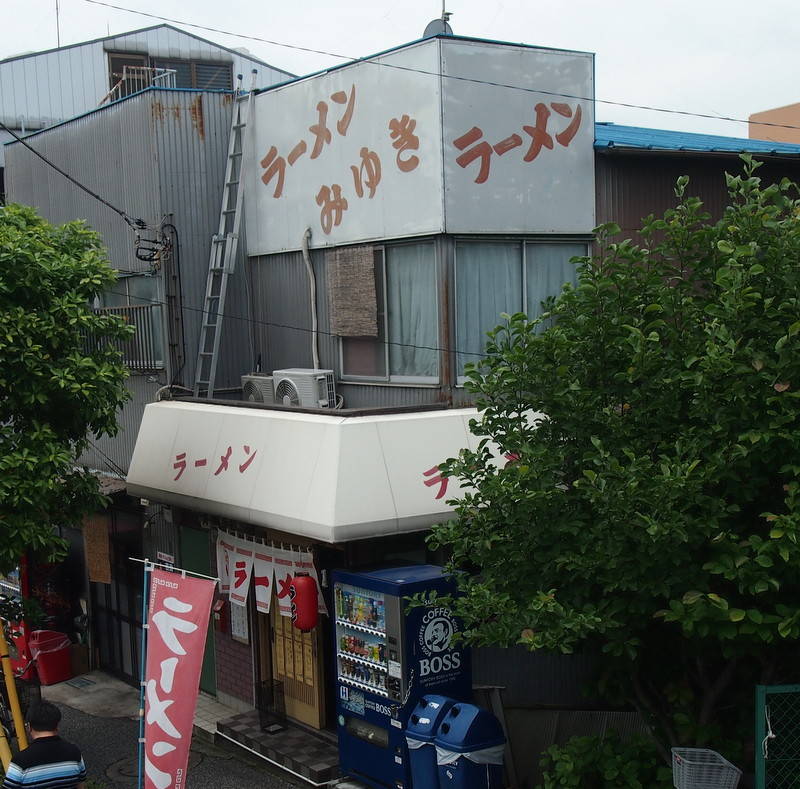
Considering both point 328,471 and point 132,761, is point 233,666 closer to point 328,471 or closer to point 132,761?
point 132,761

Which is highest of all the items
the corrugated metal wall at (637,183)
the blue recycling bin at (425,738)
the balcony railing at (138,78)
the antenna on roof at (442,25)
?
the balcony railing at (138,78)

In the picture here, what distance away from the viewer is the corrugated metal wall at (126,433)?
16.3 metres

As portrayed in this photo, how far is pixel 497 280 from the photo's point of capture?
1288cm

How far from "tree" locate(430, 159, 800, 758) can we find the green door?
7551 mm

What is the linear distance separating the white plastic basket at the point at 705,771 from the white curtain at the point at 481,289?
5.86 m

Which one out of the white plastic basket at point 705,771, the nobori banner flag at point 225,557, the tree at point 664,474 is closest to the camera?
the tree at point 664,474

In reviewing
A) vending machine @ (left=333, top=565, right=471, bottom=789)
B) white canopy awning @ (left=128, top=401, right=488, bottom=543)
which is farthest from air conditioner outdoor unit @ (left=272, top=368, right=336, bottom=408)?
vending machine @ (left=333, top=565, right=471, bottom=789)

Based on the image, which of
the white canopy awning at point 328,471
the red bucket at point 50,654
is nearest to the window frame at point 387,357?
the white canopy awning at point 328,471

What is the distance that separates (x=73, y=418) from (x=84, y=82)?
1704 centimetres

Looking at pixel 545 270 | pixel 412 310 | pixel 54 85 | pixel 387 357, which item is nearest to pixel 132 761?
pixel 387 357

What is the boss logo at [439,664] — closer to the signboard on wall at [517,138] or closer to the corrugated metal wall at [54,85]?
the signboard on wall at [517,138]

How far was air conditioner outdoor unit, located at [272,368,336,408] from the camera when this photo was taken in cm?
1400

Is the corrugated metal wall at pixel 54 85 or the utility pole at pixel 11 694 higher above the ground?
the corrugated metal wall at pixel 54 85

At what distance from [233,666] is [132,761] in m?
2.07
